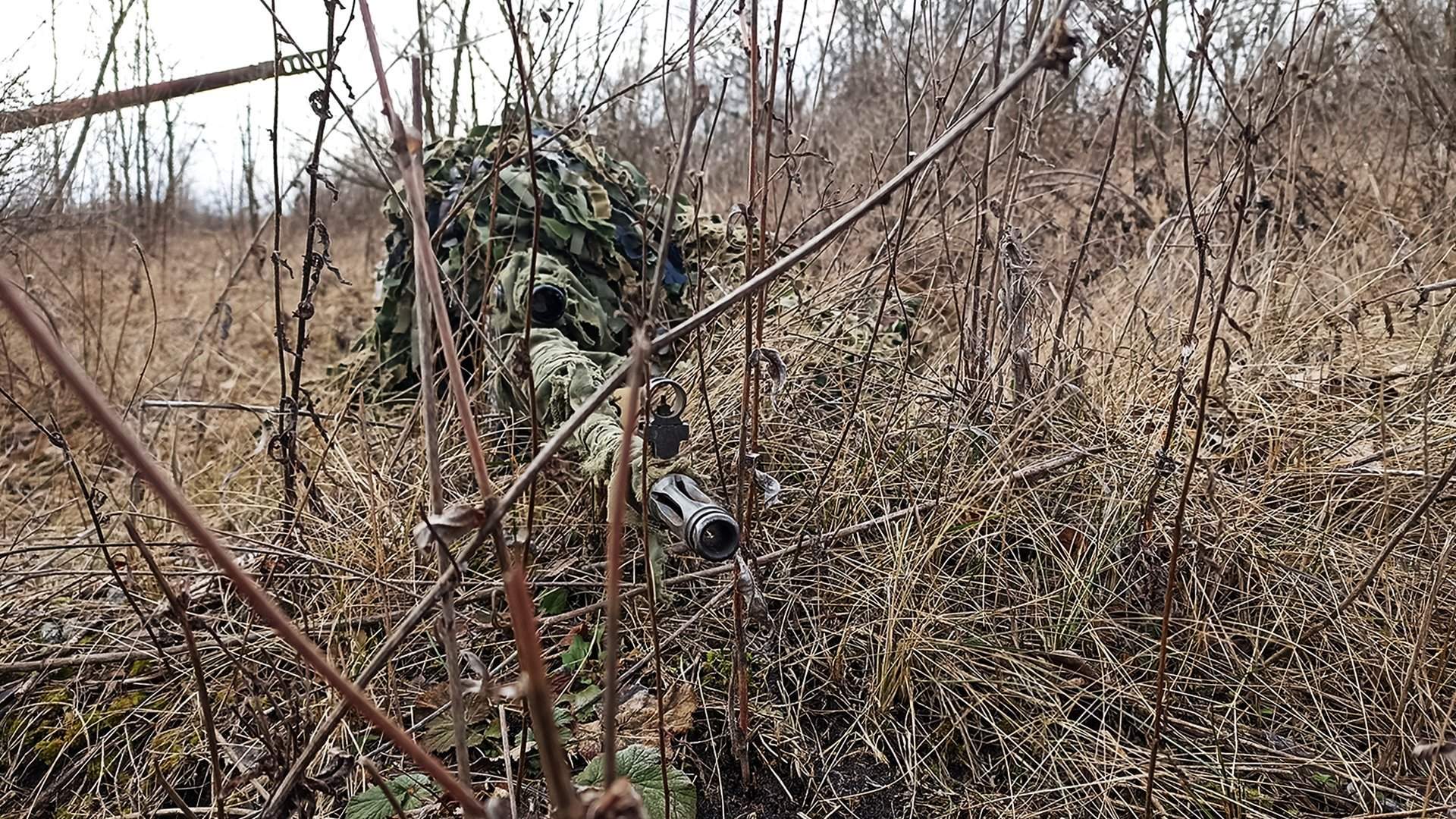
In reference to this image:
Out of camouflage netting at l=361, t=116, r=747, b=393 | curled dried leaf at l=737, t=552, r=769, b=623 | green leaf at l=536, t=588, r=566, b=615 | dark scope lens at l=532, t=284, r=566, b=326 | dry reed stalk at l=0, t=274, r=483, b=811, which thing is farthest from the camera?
camouflage netting at l=361, t=116, r=747, b=393

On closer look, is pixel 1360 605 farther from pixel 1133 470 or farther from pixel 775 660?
pixel 775 660

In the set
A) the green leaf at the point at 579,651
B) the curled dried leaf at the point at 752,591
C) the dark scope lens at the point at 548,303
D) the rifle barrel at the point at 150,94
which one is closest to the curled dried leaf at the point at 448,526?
the curled dried leaf at the point at 752,591

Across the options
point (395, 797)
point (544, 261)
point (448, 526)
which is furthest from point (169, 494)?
point (544, 261)

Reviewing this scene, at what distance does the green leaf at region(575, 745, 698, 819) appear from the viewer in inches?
50.6

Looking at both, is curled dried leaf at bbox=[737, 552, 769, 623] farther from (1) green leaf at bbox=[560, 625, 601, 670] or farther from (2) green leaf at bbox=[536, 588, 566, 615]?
(2) green leaf at bbox=[536, 588, 566, 615]

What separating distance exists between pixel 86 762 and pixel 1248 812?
2.00 metres

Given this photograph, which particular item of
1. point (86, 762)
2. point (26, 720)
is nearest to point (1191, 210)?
point (86, 762)

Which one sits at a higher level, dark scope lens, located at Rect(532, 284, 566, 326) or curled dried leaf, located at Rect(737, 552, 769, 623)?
dark scope lens, located at Rect(532, 284, 566, 326)

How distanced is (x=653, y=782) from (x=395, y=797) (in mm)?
371

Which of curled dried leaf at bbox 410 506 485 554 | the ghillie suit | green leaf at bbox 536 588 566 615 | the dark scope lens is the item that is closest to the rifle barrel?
the ghillie suit

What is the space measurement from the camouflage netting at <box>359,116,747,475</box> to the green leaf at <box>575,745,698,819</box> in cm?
90

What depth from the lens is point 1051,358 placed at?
6.85ft

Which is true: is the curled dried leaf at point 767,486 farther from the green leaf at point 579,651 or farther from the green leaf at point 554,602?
the green leaf at point 554,602

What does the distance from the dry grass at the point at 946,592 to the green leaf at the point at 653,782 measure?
0.15 m
